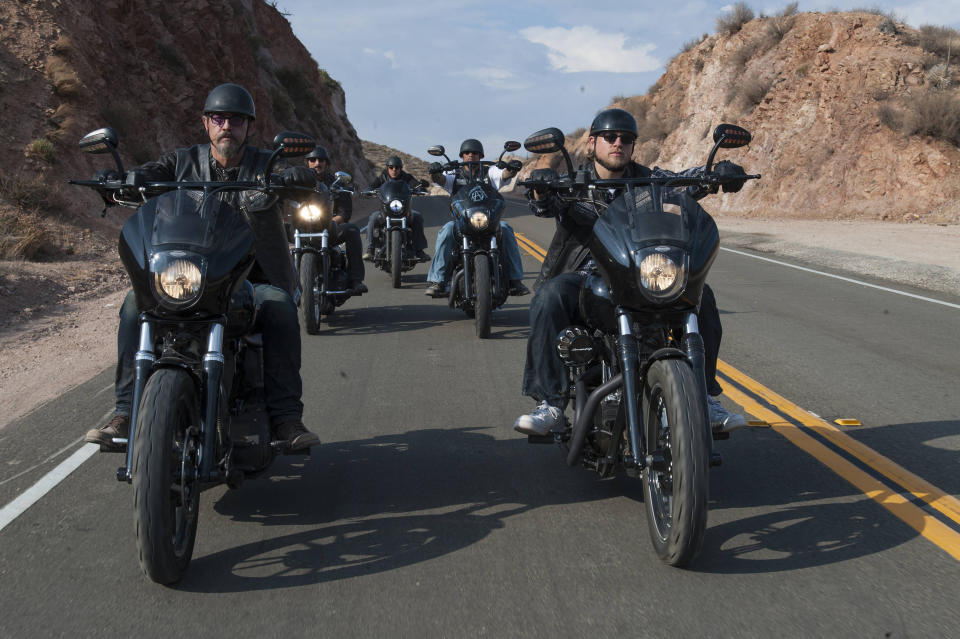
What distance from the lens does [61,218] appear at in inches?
685

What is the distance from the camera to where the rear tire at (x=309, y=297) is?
10.0 metres

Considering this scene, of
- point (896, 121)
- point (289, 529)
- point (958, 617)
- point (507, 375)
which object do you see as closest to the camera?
point (958, 617)

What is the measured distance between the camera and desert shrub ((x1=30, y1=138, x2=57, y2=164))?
19.8 metres

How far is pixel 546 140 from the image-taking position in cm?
483

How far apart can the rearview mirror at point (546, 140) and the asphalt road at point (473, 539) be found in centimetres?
176

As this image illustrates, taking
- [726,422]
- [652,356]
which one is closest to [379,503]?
[652,356]

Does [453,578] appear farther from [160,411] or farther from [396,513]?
[160,411]

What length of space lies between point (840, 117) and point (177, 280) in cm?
3426

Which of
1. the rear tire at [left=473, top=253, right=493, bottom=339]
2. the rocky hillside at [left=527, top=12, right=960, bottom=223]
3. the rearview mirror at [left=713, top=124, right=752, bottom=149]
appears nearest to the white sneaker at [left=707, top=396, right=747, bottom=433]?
the rearview mirror at [left=713, top=124, right=752, bottom=149]

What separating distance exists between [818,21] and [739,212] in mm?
9470

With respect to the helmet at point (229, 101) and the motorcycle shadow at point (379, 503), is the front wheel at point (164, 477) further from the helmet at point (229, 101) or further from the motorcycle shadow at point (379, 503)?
the helmet at point (229, 101)

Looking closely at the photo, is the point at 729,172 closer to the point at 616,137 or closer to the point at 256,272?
the point at 616,137

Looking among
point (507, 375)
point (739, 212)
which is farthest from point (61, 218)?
point (739, 212)

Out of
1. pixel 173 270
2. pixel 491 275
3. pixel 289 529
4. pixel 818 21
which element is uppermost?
pixel 818 21
